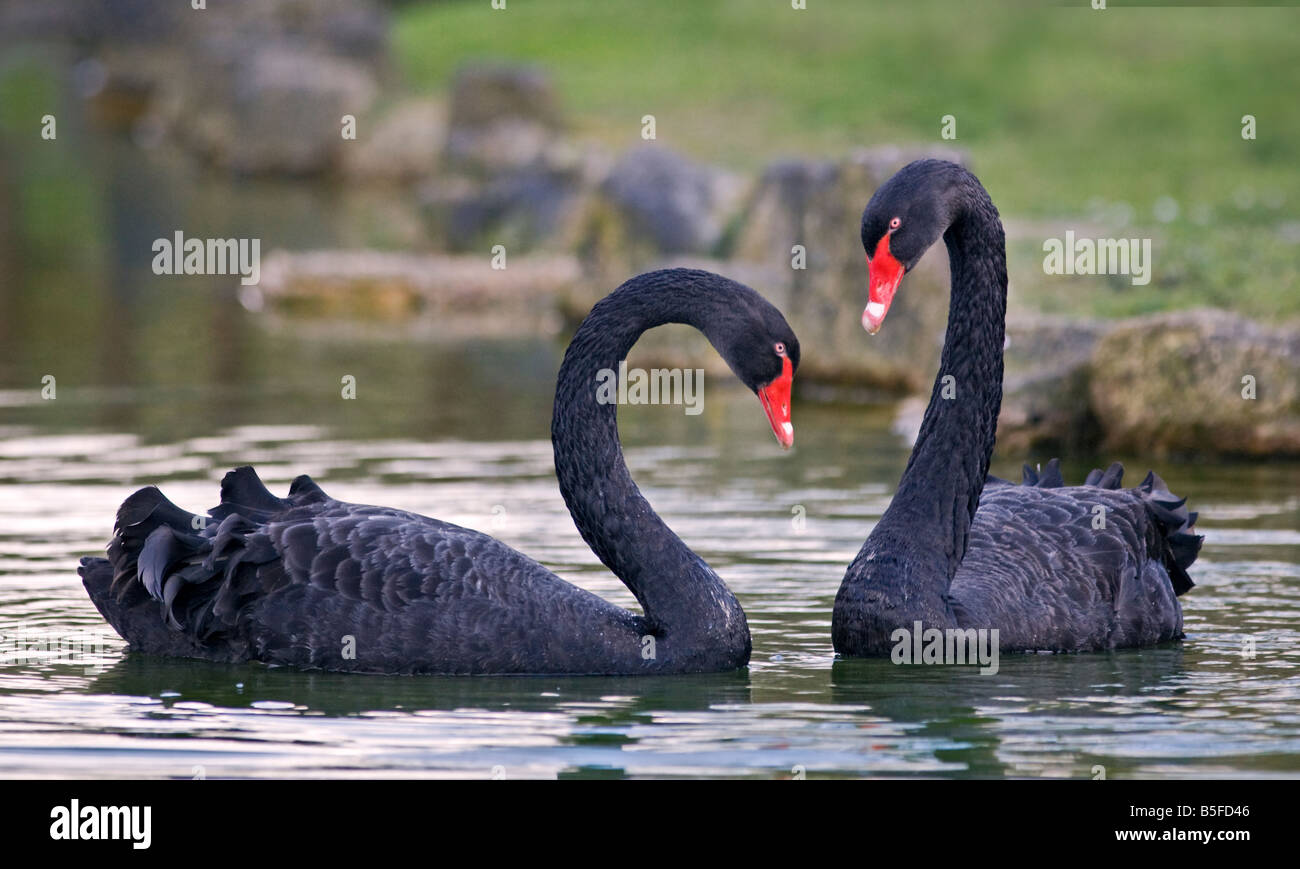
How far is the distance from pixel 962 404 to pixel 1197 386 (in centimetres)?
495

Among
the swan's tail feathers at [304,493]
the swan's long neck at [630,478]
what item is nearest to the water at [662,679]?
the swan's long neck at [630,478]

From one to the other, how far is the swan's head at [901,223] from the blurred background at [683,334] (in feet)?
4.46

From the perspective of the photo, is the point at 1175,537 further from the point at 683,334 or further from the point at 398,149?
the point at 398,149

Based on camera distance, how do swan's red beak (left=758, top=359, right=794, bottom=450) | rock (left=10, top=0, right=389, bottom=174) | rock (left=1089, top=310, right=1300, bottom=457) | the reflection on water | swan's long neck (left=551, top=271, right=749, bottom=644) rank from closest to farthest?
the reflection on water
swan's red beak (left=758, top=359, right=794, bottom=450)
swan's long neck (left=551, top=271, right=749, bottom=644)
rock (left=1089, top=310, right=1300, bottom=457)
rock (left=10, top=0, right=389, bottom=174)

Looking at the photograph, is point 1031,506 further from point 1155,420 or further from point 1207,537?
point 1155,420

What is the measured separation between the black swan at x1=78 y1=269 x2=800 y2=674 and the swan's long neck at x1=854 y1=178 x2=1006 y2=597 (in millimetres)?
751

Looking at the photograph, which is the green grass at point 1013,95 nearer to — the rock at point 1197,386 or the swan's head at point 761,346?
the rock at point 1197,386

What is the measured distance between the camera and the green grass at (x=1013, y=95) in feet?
60.8

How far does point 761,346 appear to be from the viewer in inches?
276

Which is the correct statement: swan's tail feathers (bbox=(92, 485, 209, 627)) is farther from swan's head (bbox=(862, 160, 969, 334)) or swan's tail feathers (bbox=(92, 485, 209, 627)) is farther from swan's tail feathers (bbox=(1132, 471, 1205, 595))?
swan's tail feathers (bbox=(1132, 471, 1205, 595))

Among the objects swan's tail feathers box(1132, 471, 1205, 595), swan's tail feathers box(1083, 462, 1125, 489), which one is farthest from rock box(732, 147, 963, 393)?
swan's tail feathers box(1132, 471, 1205, 595)

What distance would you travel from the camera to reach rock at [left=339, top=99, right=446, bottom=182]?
32969 millimetres

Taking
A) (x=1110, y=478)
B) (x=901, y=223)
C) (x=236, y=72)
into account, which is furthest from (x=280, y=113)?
(x=901, y=223)

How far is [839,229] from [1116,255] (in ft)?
10.1
